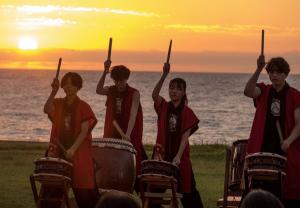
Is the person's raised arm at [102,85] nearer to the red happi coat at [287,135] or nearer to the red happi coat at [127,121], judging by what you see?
the red happi coat at [127,121]

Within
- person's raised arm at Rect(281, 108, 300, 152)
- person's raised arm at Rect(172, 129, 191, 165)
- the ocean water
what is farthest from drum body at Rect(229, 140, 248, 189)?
the ocean water

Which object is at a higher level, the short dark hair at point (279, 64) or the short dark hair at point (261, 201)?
the short dark hair at point (279, 64)

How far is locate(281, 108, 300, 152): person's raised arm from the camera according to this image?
8.61m

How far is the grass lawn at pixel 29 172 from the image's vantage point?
44.5 feet

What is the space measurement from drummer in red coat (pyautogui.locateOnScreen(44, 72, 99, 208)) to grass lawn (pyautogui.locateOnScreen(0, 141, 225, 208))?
3500 mm

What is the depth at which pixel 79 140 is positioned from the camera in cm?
928

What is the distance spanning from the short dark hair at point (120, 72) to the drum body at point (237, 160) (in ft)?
5.16

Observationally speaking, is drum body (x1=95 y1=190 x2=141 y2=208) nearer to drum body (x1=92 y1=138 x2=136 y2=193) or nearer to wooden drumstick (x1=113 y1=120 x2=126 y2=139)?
drum body (x1=92 y1=138 x2=136 y2=193)

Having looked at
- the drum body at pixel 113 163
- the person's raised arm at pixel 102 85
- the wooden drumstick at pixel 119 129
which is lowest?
the drum body at pixel 113 163

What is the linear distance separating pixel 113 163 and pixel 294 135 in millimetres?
2411

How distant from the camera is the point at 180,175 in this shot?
33.8ft

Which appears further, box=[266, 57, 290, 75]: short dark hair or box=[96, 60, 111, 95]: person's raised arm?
box=[96, 60, 111, 95]: person's raised arm

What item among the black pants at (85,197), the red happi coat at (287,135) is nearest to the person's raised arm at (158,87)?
the black pants at (85,197)

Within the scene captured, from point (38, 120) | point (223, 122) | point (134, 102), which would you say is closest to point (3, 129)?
point (38, 120)
